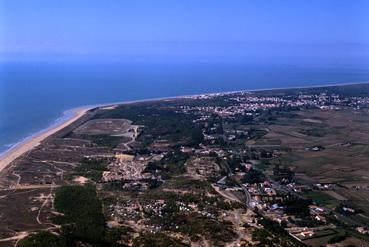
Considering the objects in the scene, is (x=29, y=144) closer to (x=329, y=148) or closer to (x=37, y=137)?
Result: (x=37, y=137)

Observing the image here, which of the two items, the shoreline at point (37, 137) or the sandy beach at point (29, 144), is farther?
the shoreline at point (37, 137)

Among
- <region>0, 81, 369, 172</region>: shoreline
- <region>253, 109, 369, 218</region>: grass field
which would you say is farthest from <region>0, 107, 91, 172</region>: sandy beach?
<region>253, 109, 369, 218</region>: grass field

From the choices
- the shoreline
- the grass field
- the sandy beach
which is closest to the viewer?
the grass field

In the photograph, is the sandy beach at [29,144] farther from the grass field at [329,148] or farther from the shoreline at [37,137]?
the grass field at [329,148]

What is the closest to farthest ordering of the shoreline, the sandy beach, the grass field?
1. the grass field
2. the sandy beach
3. the shoreline

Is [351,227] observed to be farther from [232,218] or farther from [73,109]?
[73,109]

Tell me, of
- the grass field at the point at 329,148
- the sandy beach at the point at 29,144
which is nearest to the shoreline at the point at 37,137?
the sandy beach at the point at 29,144

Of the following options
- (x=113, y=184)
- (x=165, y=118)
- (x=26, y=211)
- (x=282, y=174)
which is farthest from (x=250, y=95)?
(x=26, y=211)

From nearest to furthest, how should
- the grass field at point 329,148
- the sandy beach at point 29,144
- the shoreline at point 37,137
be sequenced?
the grass field at point 329,148 < the sandy beach at point 29,144 < the shoreline at point 37,137

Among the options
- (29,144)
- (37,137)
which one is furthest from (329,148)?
(37,137)

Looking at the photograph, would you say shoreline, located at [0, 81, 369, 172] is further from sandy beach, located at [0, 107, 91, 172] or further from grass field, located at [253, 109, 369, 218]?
grass field, located at [253, 109, 369, 218]

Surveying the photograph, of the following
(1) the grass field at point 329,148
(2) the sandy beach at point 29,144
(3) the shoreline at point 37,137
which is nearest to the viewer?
(1) the grass field at point 329,148
